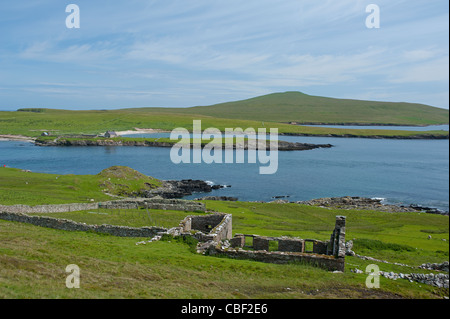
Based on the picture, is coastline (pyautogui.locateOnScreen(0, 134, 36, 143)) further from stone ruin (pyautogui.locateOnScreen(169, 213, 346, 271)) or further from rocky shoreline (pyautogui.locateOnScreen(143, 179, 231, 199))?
stone ruin (pyautogui.locateOnScreen(169, 213, 346, 271))

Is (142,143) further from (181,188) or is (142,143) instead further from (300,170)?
(181,188)

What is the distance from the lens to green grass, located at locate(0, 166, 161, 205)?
42.9 meters

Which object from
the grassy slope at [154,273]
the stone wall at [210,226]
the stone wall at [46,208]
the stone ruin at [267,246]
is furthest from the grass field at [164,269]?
the stone wall at [46,208]

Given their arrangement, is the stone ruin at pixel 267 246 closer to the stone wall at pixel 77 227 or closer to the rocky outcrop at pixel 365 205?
the stone wall at pixel 77 227

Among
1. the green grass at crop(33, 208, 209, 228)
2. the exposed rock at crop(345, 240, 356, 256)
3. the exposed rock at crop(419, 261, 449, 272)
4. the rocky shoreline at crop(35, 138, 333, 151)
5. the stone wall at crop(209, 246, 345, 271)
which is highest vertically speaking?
the rocky shoreline at crop(35, 138, 333, 151)

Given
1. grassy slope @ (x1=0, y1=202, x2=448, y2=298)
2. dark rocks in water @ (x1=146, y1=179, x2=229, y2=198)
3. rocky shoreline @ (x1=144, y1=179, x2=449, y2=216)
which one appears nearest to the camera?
grassy slope @ (x1=0, y1=202, x2=448, y2=298)

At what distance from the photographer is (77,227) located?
28781 mm

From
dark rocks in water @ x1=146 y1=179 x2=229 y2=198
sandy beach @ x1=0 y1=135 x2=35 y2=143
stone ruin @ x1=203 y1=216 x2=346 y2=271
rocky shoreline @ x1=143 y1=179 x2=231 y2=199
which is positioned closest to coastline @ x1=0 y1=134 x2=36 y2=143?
sandy beach @ x1=0 y1=135 x2=35 y2=143

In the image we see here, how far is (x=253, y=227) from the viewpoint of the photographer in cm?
3753

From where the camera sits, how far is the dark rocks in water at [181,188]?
67.5m

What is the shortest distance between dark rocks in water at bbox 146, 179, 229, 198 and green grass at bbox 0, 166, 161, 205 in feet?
6.89
